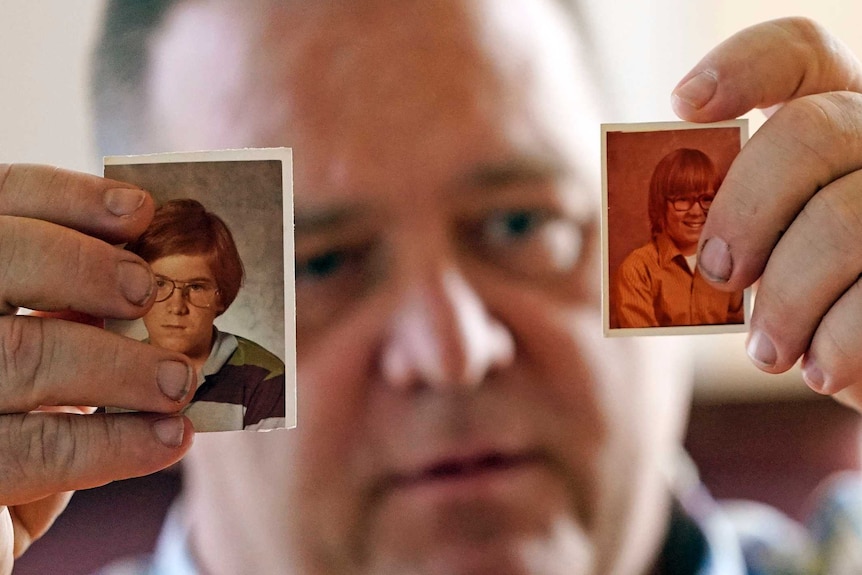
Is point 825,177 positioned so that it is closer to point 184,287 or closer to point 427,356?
point 427,356

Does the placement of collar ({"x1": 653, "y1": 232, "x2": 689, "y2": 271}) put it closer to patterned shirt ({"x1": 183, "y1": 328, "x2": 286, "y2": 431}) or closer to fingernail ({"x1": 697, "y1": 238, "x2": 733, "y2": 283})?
fingernail ({"x1": 697, "y1": 238, "x2": 733, "y2": 283})

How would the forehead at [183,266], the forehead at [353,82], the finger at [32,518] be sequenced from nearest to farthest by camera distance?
the forehead at [183,266]
the finger at [32,518]
the forehead at [353,82]

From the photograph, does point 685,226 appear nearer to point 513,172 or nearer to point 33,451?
point 513,172

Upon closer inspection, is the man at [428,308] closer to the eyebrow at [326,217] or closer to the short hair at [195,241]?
the eyebrow at [326,217]

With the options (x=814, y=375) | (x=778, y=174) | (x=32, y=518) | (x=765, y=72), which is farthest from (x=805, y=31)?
(x=32, y=518)

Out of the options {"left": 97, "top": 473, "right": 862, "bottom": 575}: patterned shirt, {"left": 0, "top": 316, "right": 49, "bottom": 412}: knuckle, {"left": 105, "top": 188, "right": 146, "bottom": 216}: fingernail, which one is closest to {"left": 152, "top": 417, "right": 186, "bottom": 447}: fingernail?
{"left": 0, "top": 316, "right": 49, "bottom": 412}: knuckle

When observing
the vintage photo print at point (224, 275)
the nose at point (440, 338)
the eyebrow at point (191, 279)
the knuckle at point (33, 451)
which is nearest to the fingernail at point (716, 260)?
the nose at point (440, 338)

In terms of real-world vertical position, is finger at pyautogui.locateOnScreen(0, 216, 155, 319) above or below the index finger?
below

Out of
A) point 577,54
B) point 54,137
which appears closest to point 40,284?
point 54,137
